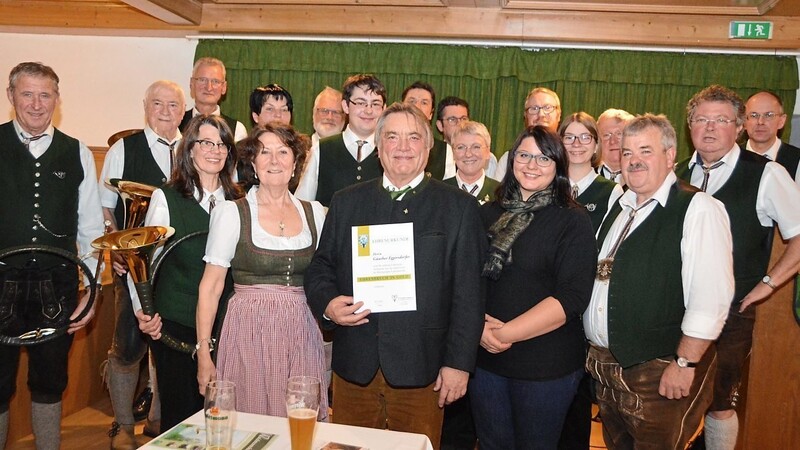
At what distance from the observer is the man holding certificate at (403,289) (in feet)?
8.30

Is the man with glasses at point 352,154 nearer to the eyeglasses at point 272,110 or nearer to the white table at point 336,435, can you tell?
the eyeglasses at point 272,110

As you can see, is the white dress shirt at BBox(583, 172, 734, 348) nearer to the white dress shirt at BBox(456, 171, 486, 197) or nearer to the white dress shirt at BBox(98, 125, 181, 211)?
the white dress shirt at BBox(456, 171, 486, 197)

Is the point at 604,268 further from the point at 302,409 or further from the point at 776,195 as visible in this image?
the point at 302,409

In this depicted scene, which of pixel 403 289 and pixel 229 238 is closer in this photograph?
pixel 403 289

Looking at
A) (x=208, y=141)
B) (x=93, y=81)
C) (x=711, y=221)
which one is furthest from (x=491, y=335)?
(x=93, y=81)

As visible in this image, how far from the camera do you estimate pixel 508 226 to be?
8.94 feet

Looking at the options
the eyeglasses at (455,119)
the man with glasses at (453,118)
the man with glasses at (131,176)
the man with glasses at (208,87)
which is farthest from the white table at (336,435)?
the eyeglasses at (455,119)

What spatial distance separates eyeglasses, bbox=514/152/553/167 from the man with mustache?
32 centimetres

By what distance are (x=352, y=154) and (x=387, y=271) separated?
4.84ft

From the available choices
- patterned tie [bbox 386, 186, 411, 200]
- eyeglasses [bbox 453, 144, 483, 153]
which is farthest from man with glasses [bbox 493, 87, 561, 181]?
patterned tie [bbox 386, 186, 411, 200]

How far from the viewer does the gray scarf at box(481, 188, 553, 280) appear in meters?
2.65

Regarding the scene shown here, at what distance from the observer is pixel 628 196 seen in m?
2.85

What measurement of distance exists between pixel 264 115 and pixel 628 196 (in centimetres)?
235

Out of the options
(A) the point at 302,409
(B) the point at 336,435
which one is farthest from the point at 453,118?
(A) the point at 302,409
